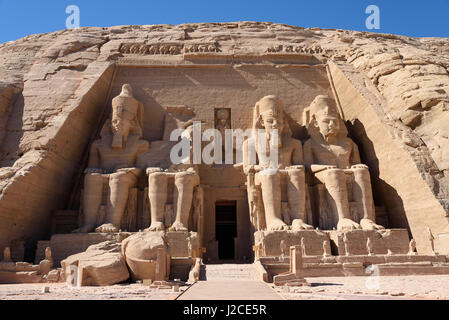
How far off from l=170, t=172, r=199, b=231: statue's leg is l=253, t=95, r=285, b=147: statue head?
235 cm

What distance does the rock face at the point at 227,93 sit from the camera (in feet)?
28.5

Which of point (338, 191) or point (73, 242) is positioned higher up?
point (338, 191)

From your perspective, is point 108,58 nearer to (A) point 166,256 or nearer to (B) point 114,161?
(B) point 114,161

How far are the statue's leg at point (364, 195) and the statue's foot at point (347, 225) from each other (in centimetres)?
31

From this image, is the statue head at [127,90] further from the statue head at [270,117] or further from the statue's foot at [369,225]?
the statue's foot at [369,225]

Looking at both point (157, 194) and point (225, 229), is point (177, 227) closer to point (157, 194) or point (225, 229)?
point (157, 194)

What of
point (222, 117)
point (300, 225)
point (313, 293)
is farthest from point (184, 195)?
point (313, 293)

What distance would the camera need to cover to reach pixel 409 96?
9.78 m

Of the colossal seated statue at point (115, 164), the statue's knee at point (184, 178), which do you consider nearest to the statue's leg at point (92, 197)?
the colossal seated statue at point (115, 164)

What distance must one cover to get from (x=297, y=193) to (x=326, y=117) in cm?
245

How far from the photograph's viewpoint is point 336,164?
10.1m

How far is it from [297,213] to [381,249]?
193 centimetres

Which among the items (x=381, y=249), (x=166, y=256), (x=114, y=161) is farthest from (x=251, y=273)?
(x=114, y=161)

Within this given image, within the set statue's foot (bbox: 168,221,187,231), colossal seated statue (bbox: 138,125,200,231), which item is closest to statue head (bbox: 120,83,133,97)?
colossal seated statue (bbox: 138,125,200,231)
